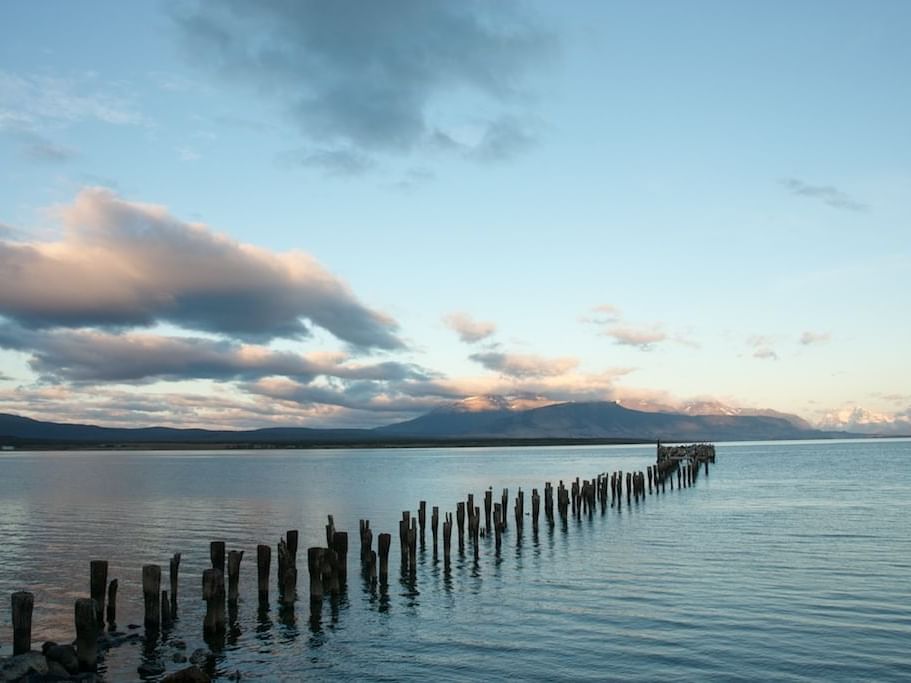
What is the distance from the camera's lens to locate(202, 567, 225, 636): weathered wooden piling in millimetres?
19250

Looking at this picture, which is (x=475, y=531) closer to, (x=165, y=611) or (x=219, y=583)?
(x=165, y=611)

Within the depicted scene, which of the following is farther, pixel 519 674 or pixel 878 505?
pixel 878 505

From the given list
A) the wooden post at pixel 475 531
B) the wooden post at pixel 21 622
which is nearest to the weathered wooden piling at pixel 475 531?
the wooden post at pixel 475 531

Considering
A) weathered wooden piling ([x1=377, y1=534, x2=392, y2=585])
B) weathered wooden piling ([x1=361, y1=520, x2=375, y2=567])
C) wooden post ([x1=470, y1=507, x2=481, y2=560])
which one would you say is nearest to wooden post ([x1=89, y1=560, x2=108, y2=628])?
weathered wooden piling ([x1=361, y1=520, x2=375, y2=567])

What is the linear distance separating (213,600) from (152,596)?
1.47 m

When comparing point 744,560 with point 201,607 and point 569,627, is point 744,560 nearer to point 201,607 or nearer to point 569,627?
point 569,627

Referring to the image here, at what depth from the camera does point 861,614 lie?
2052 cm

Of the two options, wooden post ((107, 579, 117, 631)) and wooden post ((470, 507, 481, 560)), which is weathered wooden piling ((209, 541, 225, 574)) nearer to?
wooden post ((107, 579, 117, 631))

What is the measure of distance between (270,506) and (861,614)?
4090 cm

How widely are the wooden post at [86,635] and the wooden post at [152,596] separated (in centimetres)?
273

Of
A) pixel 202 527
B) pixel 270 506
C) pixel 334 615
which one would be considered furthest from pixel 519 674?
pixel 270 506

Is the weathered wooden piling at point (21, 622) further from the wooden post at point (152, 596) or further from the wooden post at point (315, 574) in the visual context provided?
the wooden post at point (315, 574)

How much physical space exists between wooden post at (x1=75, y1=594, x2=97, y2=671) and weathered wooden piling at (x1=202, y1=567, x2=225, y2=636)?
115 inches

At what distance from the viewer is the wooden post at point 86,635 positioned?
Answer: 650 inches
